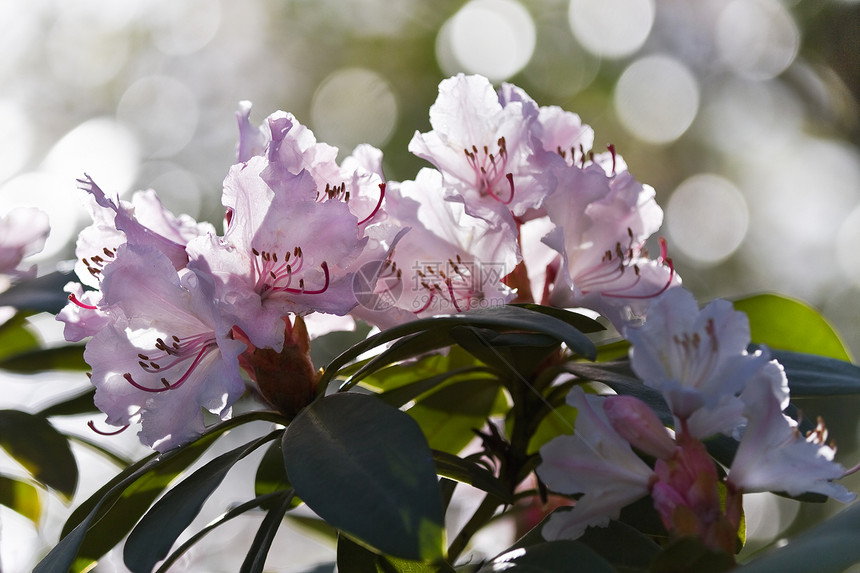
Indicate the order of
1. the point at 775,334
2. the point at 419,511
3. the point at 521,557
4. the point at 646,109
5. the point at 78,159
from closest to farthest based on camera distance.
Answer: the point at 419,511 < the point at 521,557 < the point at 775,334 < the point at 78,159 < the point at 646,109

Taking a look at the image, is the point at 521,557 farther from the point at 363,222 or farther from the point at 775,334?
the point at 775,334

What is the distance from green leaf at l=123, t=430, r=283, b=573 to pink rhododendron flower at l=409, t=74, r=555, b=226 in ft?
1.18

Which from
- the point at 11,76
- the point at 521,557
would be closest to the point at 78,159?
the point at 11,76

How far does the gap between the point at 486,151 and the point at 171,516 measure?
1.75ft

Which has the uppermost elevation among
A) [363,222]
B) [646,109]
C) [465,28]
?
[363,222]

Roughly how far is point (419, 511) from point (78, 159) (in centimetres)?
429

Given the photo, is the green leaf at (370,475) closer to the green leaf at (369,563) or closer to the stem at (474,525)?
the green leaf at (369,563)

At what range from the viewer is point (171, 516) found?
77 cm

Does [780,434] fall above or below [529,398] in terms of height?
above

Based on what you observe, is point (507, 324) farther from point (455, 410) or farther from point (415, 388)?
point (455, 410)

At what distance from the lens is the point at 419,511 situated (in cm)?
62

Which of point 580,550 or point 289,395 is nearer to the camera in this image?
point 580,550

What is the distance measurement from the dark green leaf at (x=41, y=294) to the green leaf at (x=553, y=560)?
0.67 m

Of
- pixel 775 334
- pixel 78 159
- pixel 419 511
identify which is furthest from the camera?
pixel 78 159
